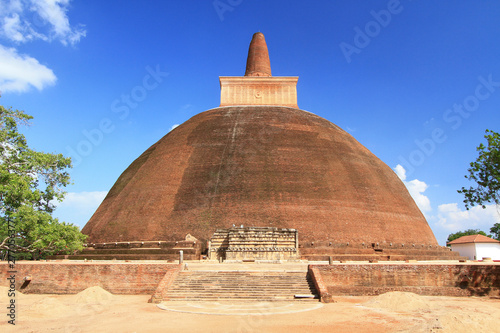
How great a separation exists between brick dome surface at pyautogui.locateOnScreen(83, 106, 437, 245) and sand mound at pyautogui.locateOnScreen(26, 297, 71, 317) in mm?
7900

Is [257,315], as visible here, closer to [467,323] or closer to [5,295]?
[467,323]

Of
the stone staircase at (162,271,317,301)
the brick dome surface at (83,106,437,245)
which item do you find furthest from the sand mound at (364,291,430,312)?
the brick dome surface at (83,106,437,245)

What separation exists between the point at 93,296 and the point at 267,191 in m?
9.65

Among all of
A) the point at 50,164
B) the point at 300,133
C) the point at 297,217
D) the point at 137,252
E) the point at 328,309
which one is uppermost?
the point at 300,133

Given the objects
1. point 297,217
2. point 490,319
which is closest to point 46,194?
point 297,217

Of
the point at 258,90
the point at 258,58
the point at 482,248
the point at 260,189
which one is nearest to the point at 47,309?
the point at 260,189

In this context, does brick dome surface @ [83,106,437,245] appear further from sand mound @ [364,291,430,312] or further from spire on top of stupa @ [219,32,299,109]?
sand mound @ [364,291,430,312]

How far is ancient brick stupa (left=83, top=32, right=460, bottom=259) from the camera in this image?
17.5 metres

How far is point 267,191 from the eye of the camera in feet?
60.4

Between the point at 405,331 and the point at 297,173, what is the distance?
41.3ft

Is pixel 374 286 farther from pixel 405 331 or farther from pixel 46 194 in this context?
pixel 46 194

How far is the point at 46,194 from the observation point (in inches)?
607

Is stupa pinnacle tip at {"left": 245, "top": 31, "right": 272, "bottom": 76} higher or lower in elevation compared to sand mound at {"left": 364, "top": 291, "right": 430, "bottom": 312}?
higher

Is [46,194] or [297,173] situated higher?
[297,173]
